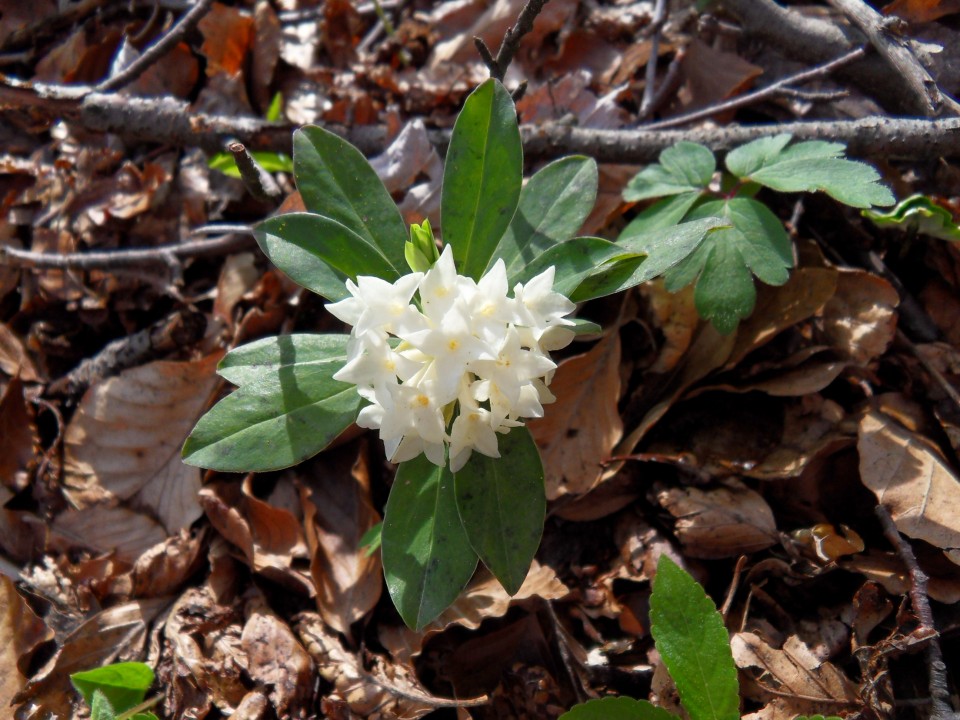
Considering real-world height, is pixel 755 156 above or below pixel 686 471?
above

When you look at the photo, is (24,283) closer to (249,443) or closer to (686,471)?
(249,443)

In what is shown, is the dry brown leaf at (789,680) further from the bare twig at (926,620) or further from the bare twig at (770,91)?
the bare twig at (770,91)

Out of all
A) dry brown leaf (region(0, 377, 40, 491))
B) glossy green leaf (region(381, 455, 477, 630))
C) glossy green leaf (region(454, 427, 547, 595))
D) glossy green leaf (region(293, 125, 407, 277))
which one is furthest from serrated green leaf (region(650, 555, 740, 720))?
dry brown leaf (region(0, 377, 40, 491))

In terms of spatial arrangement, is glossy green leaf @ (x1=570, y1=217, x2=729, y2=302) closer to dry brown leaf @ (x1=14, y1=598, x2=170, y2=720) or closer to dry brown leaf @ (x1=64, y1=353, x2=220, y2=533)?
dry brown leaf @ (x1=64, y1=353, x2=220, y2=533)

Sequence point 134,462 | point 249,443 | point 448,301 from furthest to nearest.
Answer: point 134,462 < point 249,443 < point 448,301

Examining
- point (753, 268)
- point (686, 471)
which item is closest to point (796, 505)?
point (686, 471)

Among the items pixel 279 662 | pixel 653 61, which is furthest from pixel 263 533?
pixel 653 61
